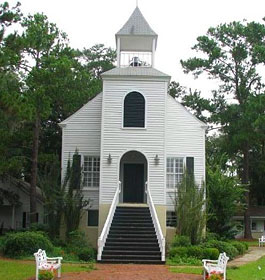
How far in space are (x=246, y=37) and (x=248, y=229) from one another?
15.5 m

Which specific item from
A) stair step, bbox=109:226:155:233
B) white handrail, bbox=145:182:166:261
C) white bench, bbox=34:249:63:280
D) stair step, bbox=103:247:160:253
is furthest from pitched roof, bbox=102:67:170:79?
white bench, bbox=34:249:63:280

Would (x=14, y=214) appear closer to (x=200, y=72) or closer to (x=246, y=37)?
(x=200, y=72)

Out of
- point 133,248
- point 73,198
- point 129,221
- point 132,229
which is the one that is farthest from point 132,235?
point 73,198

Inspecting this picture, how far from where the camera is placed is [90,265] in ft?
60.3

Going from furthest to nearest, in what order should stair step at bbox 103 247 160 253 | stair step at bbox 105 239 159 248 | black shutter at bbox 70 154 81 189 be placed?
black shutter at bbox 70 154 81 189 < stair step at bbox 105 239 159 248 < stair step at bbox 103 247 160 253

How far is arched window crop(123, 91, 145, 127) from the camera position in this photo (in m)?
25.8

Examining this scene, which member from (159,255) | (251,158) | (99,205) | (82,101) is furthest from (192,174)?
(251,158)

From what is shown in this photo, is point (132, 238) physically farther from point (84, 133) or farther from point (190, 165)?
point (84, 133)

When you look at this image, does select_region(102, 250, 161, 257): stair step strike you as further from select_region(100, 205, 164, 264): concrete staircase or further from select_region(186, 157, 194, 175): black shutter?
select_region(186, 157, 194, 175): black shutter

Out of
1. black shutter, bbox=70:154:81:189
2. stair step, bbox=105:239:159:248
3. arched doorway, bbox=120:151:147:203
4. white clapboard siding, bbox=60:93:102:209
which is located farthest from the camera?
white clapboard siding, bbox=60:93:102:209

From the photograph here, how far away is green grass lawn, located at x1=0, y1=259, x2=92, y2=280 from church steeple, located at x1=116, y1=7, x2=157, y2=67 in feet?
43.0

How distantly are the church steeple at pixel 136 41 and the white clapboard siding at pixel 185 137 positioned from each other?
9.56 feet

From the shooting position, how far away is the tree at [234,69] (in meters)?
39.1

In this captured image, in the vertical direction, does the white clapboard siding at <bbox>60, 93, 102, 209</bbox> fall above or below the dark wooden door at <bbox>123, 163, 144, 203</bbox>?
above
